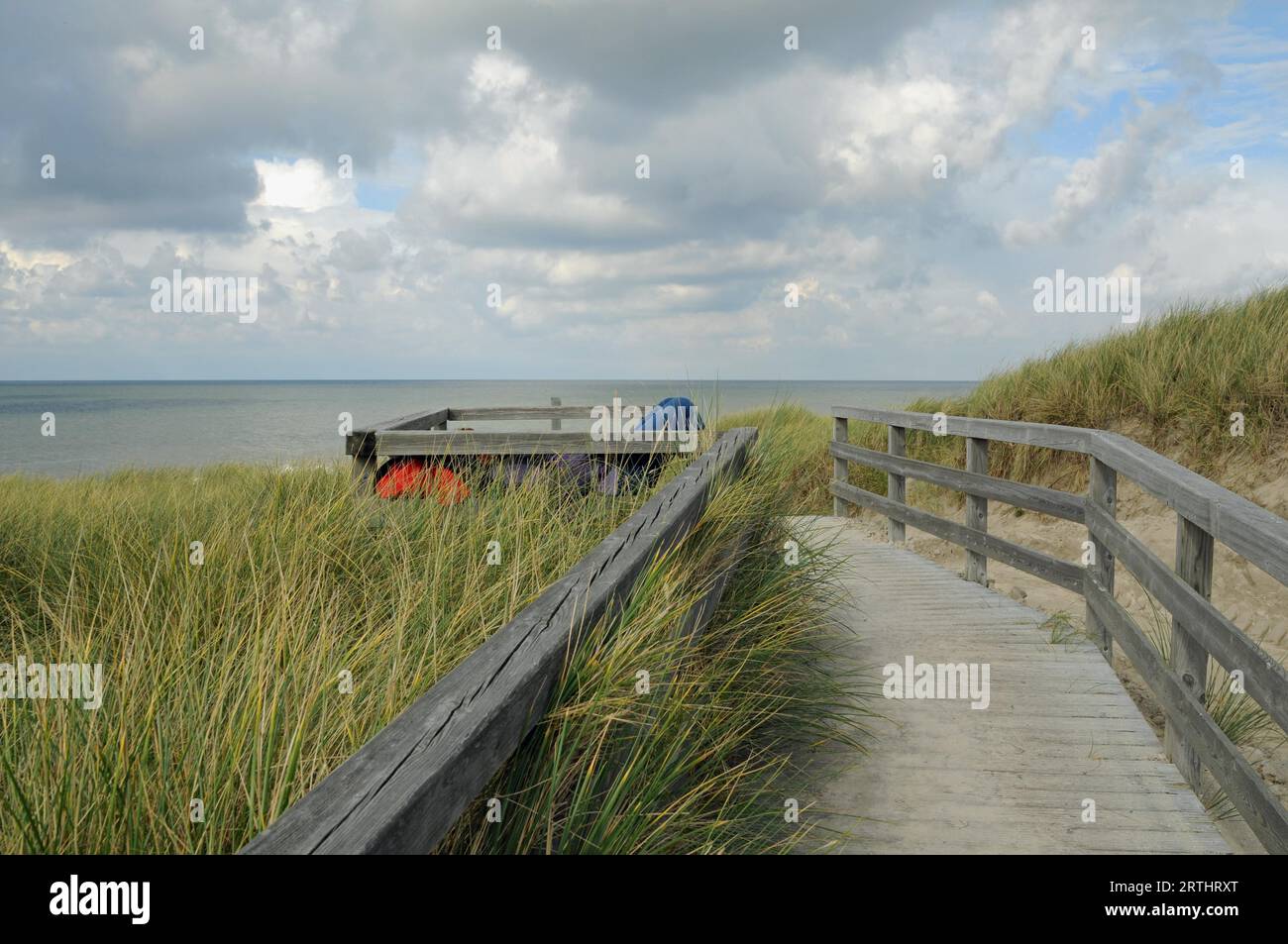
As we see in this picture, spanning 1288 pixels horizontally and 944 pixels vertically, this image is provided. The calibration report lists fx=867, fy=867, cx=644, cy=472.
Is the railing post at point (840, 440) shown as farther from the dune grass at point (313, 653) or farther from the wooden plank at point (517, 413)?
the dune grass at point (313, 653)

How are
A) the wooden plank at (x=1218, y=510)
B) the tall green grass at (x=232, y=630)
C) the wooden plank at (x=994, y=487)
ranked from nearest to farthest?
the tall green grass at (x=232, y=630), the wooden plank at (x=1218, y=510), the wooden plank at (x=994, y=487)

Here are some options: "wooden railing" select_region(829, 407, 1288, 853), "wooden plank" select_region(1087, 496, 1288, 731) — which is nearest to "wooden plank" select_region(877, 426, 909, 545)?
"wooden railing" select_region(829, 407, 1288, 853)

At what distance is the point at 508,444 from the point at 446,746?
487cm

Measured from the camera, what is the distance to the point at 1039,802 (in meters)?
3.43

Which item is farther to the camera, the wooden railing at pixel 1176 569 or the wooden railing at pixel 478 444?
the wooden railing at pixel 478 444

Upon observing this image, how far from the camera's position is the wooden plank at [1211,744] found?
286cm

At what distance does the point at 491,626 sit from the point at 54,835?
1.48 meters

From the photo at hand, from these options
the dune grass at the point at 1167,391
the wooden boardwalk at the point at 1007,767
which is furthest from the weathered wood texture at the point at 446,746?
the dune grass at the point at 1167,391

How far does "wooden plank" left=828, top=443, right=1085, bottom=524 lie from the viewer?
5.73 m

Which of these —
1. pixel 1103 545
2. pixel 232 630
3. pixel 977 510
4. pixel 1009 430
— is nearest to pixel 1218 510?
pixel 1103 545

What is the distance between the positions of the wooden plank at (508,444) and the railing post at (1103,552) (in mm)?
2741
